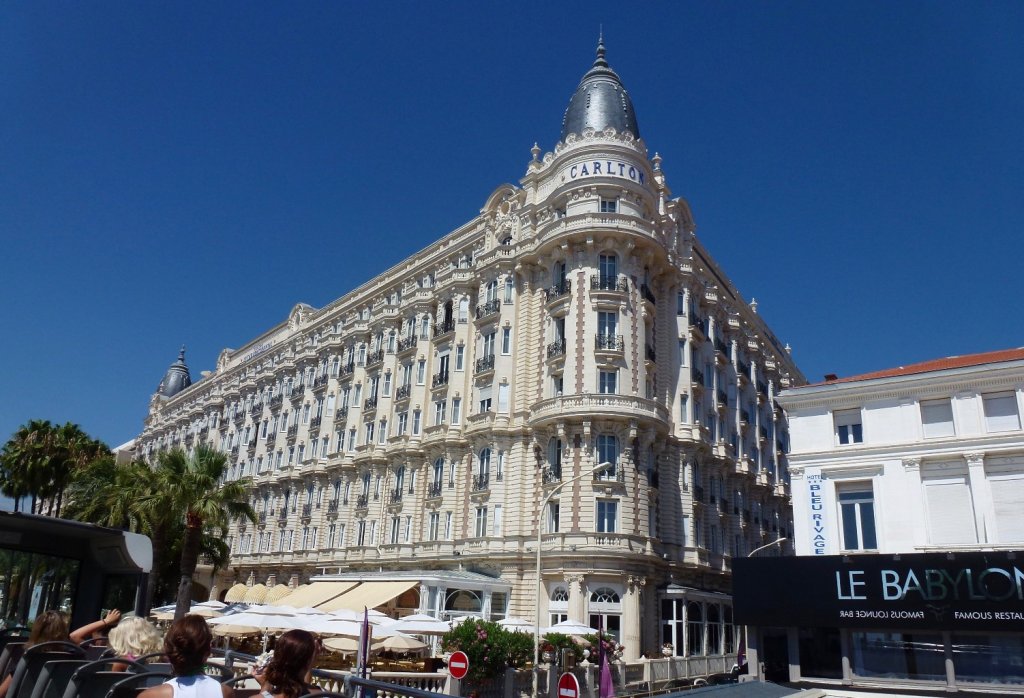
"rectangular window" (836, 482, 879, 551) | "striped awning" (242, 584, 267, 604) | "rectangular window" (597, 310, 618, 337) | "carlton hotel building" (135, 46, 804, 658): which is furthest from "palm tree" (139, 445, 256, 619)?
"rectangular window" (836, 482, 879, 551)

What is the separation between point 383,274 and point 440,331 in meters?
13.4

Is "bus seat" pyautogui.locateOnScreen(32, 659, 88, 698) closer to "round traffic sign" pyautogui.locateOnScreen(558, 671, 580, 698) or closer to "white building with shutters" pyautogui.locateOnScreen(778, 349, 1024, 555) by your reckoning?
"round traffic sign" pyautogui.locateOnScreen(558, 671, 580, 698)

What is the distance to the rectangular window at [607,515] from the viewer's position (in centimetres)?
3678

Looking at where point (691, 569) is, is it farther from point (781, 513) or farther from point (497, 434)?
point (781, 513)

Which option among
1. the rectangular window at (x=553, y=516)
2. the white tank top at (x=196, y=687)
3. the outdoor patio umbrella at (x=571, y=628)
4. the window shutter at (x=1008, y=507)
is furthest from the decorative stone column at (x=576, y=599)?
the white tank top at (x=196, y=687)

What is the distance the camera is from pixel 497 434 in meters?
41.9

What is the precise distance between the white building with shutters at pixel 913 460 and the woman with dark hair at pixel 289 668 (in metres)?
24.2

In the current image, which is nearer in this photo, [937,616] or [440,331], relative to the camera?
[937,616]

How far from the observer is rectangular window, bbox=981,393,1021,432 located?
24594 mm

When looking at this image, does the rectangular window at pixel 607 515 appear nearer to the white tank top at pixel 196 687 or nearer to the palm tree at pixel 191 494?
the palm tree at pixel 191 494

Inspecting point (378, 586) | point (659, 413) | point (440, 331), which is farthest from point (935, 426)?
point (440, 331)

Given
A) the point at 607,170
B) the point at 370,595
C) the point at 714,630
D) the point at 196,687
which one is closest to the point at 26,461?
the point at 370,595

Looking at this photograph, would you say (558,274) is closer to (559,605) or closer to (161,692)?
(559,605)

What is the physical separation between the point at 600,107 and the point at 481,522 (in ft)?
83.0
